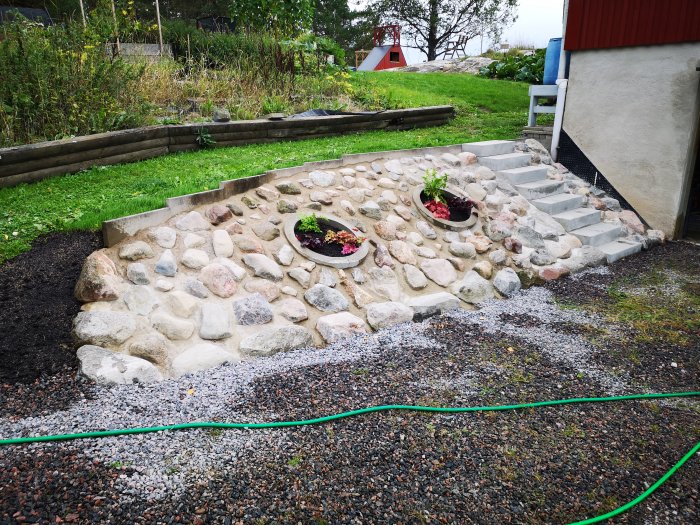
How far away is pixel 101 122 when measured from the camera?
20.1ft

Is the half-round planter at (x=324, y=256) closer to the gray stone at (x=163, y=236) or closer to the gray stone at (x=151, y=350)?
the gray stone at (x=163, y=236)

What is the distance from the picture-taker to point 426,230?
17.9 ft

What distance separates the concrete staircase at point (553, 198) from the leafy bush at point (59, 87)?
4.59 metres

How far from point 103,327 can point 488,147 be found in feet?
17.7

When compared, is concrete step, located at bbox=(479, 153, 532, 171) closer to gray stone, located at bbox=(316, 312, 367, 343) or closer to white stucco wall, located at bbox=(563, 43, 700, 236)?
white stucco wall, located at bbox=(563, 43, 700, 236)

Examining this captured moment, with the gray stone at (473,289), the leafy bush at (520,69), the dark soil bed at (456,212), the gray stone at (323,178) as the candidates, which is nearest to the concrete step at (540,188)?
the dark soil bed at (456,212)

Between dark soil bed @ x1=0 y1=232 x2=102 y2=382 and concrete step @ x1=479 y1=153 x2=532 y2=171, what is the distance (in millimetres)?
4883

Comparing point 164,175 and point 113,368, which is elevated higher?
point 164,175

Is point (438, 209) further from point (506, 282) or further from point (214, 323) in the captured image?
point (214, 323)

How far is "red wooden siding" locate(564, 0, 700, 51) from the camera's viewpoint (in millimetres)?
6102

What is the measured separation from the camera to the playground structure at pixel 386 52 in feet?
81.5

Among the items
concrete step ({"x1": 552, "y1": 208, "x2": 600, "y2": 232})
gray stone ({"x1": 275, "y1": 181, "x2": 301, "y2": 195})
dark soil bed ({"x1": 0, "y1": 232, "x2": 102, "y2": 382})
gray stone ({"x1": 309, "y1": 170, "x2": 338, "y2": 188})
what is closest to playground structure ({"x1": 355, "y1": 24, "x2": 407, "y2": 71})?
concrete step ({"x1": 552, "y1": 208, "x2": 600, "y2": 232})

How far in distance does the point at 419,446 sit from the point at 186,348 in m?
1.77

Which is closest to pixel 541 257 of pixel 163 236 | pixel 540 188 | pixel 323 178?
pixel 540 188
